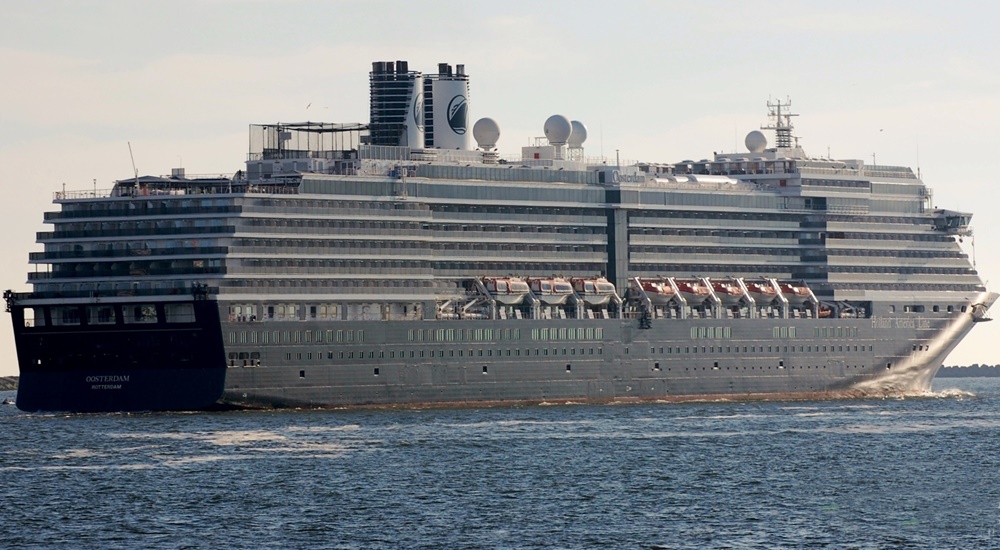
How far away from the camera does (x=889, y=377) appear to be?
151 meters

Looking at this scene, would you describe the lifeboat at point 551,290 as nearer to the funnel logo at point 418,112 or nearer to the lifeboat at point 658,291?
the lifeboat at point 658,291

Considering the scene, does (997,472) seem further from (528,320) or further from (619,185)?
(619,185)

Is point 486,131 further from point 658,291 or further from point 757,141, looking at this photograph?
point 757,141

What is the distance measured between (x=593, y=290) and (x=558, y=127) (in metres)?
12.2

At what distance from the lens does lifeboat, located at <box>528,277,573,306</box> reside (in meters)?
136

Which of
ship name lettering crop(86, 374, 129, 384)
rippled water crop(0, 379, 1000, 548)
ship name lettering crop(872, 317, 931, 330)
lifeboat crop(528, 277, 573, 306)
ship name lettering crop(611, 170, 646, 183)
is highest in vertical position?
ship name lettering crop(611, 170, 646, 183)

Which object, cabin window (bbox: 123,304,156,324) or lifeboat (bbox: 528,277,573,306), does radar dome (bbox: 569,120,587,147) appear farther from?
cabin window (bbox: 123,304,156,324)

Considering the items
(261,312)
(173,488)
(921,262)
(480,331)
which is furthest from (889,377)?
(173,488)

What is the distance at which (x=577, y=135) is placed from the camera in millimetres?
145000

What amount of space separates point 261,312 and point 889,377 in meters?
51.7

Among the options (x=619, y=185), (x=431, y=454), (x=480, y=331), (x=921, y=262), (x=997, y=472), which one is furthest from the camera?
(x=921, y=262)

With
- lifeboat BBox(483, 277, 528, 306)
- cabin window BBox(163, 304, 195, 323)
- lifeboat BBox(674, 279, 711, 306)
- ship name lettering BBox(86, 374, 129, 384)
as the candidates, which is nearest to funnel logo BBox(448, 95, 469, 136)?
lifeboat BBox(483, 277, 528, 306)

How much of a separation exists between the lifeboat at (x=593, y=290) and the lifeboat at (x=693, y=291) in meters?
5.81

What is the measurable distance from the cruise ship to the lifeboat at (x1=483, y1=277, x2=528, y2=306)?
0.19 m
